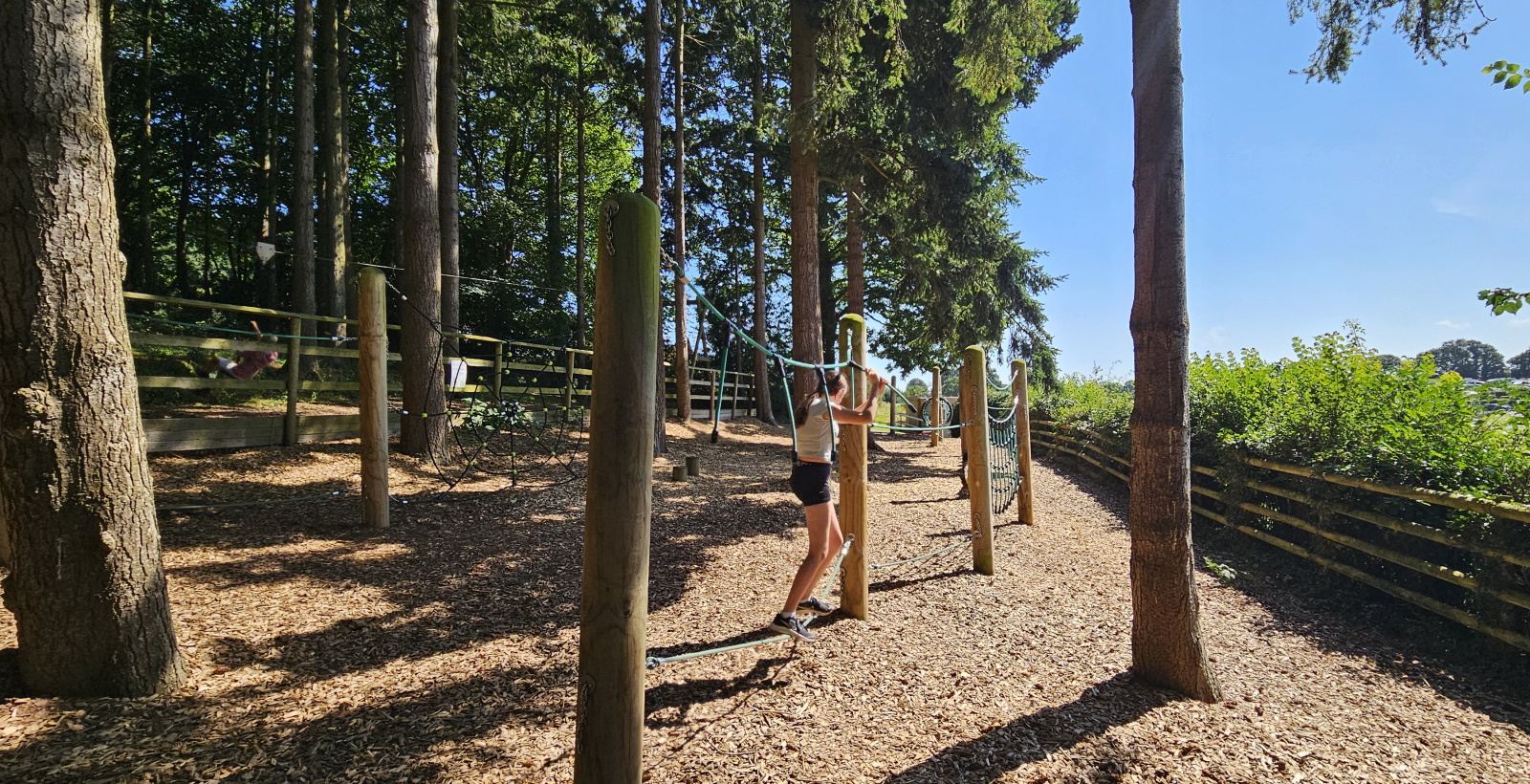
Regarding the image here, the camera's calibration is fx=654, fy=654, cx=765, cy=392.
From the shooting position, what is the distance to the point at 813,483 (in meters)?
3.48

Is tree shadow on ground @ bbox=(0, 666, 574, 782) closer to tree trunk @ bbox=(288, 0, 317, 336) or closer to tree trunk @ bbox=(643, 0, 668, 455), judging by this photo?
tree trunk @ bbox=(643, 0, 668, 455)

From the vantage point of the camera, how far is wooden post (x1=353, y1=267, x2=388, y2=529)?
5.13m

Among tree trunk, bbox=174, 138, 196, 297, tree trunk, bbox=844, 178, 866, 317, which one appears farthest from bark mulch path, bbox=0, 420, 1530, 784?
tree trunk, bbox=174, 138, 196, 297

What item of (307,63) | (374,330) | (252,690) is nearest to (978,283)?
(374,330)

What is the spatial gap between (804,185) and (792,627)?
772 centimetres

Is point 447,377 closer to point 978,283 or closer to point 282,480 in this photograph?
point 282,480

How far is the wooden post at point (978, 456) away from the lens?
525 centimetres

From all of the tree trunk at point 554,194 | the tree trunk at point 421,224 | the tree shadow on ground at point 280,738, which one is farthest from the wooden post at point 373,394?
the tree trunk at point 554,194

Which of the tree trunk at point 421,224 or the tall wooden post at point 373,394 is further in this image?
the tree trunk at point 421,224

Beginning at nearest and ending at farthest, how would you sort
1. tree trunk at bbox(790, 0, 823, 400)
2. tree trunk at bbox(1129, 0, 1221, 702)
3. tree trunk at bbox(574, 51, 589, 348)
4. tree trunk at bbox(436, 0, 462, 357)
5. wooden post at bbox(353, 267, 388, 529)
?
tree trunk at bbox(1129, 0, 1221, 702) → wooden post at bbox(353, 267, 388, 529) → tree trunk at bbox(790, 0, 823, 400) → tree trunk at bbox(436, 0, 462, 357) → tree trunk at bbox(574, 51, 589, 348)

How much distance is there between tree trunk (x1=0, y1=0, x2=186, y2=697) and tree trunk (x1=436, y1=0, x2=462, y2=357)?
7.24 m

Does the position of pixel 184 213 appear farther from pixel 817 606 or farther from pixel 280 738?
pixel 817 606

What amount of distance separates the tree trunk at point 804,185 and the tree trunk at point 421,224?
4.42m

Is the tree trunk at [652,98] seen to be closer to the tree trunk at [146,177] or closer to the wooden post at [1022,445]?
the wooden post at [1022,445]
